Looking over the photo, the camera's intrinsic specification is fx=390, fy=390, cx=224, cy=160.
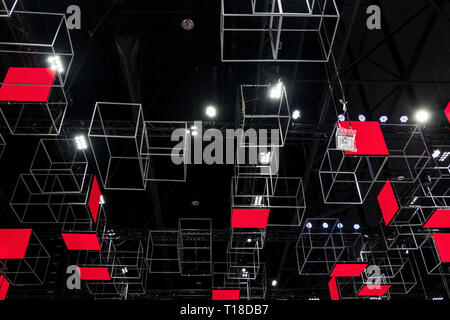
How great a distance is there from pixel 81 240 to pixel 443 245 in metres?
8.37

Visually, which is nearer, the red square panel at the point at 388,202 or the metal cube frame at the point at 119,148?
the red square panel at the point at 388,202

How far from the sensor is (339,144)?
565cm

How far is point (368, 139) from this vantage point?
22.7ft

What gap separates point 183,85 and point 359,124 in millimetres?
6106

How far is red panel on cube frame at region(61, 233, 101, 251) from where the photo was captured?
30.5ft

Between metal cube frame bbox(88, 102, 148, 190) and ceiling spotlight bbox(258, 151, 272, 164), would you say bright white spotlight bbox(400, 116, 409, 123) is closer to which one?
ceiling spotlight bbox(258, 151, 272, 164)

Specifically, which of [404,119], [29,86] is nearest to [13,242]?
[29,86]

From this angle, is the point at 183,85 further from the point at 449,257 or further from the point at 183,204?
the point at 449,257

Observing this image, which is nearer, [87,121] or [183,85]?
[87,121]

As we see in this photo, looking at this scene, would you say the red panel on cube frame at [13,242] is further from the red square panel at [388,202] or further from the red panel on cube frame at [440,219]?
the red panel on cube frame at [440,219]

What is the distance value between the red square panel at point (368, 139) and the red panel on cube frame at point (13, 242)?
Result: 7352 mm

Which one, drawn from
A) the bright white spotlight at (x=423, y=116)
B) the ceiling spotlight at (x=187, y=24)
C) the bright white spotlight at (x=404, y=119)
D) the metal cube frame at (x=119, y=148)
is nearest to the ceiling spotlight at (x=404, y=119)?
the bright white spotlight at (x=404, y=119)

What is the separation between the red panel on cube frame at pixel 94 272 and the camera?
10891 mm
